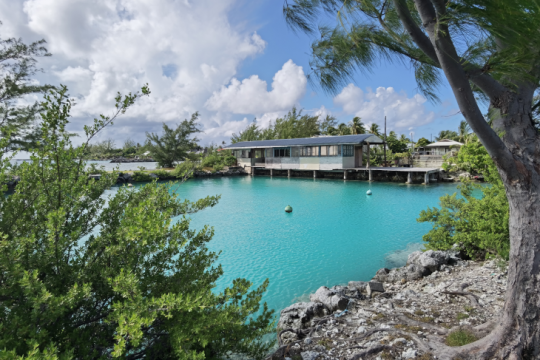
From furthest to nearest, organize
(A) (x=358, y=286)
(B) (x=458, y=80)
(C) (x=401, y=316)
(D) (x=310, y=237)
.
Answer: (D) (x=310, y=237)
(A) (x=358, y=286)
(C) (x=401, y=316)
(B) (x=458, y=80)

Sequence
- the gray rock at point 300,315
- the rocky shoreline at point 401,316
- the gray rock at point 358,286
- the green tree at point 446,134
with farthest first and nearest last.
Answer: the green tree at point 446,134 < the gray rock at point 358,286 < the gray rock at point 300,315 < the rocky shoreline at point 401,316

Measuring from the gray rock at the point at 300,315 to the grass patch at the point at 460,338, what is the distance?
2.08 m

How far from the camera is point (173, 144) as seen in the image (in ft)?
120

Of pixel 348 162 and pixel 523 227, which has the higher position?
pixel 348 162

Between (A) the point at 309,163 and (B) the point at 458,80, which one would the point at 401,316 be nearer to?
(B) the point at 458,80

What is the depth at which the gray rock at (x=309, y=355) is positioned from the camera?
3287 millimetres

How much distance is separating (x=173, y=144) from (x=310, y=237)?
30297mm

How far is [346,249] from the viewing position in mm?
9008

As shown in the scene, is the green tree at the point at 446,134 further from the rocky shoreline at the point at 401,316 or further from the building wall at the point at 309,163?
the rocky shoreline at the point at 401,316

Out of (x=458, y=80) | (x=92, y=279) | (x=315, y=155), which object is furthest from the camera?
(x=315, y=155)

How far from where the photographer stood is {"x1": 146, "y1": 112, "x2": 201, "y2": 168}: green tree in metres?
36.1

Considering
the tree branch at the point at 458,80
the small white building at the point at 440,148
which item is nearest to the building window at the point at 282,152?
the small white building at the point at 440,148

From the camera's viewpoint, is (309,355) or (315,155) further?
(315,155)

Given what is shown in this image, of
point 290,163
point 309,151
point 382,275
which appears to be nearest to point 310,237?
point 382,275
